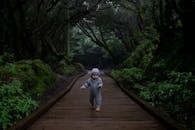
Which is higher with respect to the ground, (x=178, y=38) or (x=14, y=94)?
(x=178, y=38)

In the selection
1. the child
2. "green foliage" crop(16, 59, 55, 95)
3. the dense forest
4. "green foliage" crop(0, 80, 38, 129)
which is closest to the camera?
"green foliage" crop(0, 80, 38, 129)

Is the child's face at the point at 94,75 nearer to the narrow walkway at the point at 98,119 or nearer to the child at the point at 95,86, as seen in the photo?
the child at the point at 95,86

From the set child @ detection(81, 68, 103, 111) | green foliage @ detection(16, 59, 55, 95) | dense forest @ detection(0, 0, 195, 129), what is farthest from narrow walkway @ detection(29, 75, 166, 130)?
green foliage @ detection(16, 59, 55, 95)

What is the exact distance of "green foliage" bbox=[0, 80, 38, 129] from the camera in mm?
8177

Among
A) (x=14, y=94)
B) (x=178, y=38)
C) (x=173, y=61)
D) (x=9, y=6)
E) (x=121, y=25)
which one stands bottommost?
(x=14, y=94)

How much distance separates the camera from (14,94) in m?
10.9

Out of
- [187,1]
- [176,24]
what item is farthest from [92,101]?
[176,24]

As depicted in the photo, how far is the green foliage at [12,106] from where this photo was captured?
322 inches

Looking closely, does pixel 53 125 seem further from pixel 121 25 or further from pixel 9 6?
pixel 121 25

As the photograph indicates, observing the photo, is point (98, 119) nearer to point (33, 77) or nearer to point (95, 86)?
point (95, 86)

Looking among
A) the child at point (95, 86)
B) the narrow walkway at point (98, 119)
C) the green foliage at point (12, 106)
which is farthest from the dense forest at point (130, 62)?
the child at point (95, 86)

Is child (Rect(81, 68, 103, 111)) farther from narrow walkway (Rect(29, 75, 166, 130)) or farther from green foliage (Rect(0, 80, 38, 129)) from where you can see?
green foliage (Rect(0, 80, 38, 129))

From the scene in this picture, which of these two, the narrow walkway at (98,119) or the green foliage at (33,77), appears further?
the green foliage at (33,77)

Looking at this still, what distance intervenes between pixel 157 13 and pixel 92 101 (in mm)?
12715
